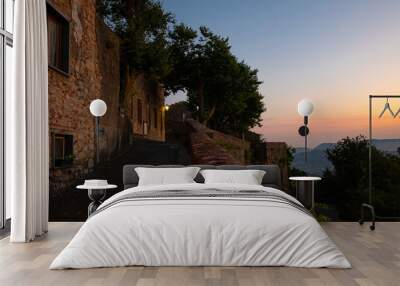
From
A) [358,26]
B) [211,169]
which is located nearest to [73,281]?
[211,169]

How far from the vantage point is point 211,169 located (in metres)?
5.95

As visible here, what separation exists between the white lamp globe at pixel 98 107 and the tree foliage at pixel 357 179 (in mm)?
3336

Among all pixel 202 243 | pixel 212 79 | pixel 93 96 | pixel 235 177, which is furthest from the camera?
pixel 212 79

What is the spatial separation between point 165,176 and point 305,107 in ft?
7.04

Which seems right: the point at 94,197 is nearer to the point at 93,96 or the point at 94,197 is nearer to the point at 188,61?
the point at 93,96

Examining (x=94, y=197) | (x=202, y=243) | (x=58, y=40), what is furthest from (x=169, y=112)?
(x=202, y=243)

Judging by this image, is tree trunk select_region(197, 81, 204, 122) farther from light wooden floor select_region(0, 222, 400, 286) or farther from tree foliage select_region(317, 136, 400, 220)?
light wooden floor select_region(0, 222, 400, 286)

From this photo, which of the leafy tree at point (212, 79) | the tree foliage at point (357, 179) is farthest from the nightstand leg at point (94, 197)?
the tree foliage at point (357, 179)

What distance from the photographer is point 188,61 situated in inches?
267

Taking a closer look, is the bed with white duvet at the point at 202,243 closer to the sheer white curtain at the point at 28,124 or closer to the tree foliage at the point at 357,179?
the sheer white curtain at the point at 28,124

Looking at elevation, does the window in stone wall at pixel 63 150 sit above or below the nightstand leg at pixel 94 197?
above

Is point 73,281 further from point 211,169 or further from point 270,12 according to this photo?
point 270,12

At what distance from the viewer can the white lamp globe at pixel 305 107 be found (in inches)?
245

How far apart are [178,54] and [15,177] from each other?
3.04 metres
